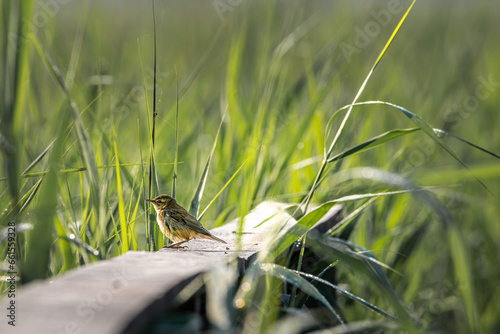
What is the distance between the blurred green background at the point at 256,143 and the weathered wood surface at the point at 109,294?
12 cm

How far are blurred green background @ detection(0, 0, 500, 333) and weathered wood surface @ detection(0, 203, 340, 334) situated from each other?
124 mm

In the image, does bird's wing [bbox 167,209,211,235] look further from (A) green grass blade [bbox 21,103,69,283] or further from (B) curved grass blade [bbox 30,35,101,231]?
(A) green grass blade [bbox 21,103,69,283]

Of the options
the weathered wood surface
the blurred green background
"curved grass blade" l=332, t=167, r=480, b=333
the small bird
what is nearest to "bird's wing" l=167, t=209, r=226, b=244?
the small bird

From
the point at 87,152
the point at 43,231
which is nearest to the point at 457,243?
the point at 43,231

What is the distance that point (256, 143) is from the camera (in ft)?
6.07

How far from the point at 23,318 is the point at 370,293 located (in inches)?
72.2

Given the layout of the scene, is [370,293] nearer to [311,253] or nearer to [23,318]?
[311,253]

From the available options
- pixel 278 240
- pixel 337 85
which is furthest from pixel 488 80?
A: pixel 278 240

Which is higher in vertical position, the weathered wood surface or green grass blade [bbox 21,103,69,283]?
green grass blade [bbox 21,103,69,283]

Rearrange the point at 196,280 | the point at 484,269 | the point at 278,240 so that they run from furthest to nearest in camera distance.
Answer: the point at 484,269 < the point at 278,240 < the point at 196,280

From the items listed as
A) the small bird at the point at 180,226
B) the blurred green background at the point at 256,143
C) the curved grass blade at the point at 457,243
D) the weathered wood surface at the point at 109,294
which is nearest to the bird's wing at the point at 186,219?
the small bird at the point at 180,226

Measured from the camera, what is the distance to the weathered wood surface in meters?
0.87

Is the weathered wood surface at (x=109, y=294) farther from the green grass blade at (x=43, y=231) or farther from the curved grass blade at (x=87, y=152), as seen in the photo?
the curved grass blade at (x=87, y=152)

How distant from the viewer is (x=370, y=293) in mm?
2514
